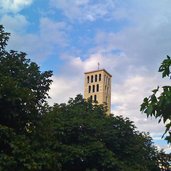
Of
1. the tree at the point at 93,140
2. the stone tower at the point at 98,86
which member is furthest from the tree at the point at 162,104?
the stone tower at the point at 98,86

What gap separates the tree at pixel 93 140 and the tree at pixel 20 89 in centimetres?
741

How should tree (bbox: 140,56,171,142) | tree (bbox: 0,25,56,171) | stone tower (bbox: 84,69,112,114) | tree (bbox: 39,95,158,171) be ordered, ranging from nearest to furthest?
tree (bbox: 140,56,171,142)
tree (bbox: 0,25,56,171)
tree (bbox: 39,95,158,171)
stone tower (bbox: 84,69,112,114)

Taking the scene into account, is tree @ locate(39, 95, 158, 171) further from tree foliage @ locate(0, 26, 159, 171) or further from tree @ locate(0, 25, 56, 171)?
tree @ locate(0, 25, 56, 171)

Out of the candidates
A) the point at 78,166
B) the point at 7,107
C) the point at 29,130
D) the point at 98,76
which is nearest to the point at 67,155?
the point at 78,166

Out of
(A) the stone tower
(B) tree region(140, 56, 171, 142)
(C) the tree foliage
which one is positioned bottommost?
(B) tree region(140, 56, 171, 142)

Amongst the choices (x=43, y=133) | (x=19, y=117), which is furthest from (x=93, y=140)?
(x=19, y=117)

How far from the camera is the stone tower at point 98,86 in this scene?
5186 inches

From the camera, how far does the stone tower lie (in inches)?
5186

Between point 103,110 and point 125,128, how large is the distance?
228 inches

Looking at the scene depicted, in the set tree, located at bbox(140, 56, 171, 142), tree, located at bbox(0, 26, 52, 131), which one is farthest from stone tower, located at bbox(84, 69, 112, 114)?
tree, located at bbox(140, 56, 171, 142)

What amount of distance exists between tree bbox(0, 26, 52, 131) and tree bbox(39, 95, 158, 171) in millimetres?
7408

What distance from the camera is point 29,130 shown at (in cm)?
2270

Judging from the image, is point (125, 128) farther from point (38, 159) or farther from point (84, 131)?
point (38, 159)

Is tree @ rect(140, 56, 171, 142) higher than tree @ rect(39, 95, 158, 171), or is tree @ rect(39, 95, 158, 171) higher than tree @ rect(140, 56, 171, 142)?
tree @ rect(39, 95, 158, 171)
